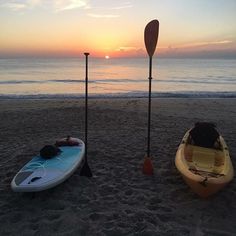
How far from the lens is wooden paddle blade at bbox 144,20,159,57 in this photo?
256 inches

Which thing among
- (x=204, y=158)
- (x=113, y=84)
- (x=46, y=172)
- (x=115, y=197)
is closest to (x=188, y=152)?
(x=204, y=158)

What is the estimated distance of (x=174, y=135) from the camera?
9.52 meters

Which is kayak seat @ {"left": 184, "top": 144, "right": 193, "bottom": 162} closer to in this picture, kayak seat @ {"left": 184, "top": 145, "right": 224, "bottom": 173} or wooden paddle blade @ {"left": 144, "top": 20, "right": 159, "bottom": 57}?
kayak seat @ {"left": 184, "top": 145, "right": 224, "bottom": 173}

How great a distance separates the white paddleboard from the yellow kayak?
207 cm

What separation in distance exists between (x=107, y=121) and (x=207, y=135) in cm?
525

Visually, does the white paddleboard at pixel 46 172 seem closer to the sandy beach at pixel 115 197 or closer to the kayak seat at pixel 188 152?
the sandy beach at pixel 115 197

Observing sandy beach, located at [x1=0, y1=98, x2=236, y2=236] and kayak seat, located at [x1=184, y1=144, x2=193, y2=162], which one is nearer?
sandy beach, located at [x1=0, y1=98, x2=236, y2=236]

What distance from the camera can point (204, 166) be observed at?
20.0 feet

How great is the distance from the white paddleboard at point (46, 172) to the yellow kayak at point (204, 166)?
2.07 m

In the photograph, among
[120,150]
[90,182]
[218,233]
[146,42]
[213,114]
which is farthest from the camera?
[213,114]

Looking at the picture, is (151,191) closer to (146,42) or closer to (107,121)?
(146,42)

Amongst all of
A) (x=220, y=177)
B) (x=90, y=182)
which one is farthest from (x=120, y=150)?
(x=220, y=177)

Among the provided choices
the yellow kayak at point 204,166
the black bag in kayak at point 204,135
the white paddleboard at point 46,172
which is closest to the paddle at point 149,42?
the yellow kayak at point 204,166

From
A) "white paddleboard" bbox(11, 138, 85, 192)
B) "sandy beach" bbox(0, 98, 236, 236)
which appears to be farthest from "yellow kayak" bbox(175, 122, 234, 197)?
"white paddleboard" bbox(11, 138, 85, 192)
